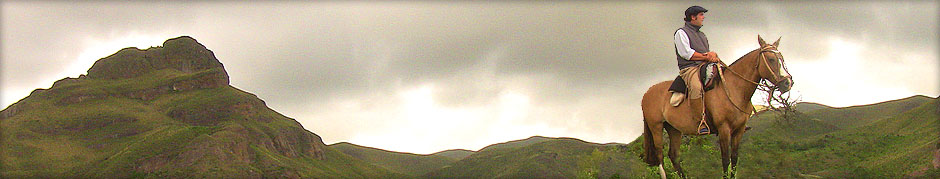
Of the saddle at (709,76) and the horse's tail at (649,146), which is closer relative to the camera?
the saddle at (709,76)

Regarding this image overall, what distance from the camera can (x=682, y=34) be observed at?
31.8ft

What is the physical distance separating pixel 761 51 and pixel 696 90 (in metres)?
1.08

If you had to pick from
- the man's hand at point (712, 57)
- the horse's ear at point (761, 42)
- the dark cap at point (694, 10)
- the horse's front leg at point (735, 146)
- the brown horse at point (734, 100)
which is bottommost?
the horse's front leg at point (735, 146)

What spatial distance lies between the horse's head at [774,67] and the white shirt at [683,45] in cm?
99

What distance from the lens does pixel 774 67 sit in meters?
8.88

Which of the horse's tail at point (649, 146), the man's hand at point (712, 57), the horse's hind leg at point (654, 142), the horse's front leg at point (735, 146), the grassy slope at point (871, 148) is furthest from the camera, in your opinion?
the grassy slope at point (871, 148)

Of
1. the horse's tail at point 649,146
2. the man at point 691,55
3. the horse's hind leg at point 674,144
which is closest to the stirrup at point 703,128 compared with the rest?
the man at point 691,55

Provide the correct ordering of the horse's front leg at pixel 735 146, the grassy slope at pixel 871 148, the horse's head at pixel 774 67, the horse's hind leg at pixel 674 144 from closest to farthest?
the horse's head at pixel 774 67, the horse's front leg at pixel 735 146, the horse's hind leg at pixel 674 144, the grassy slope at pixel 871 148

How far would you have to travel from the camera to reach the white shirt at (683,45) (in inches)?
373

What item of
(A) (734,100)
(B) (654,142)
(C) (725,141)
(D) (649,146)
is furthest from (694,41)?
(D) (649,146)

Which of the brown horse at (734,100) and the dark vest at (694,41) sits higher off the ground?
the dark vest at (694,41)

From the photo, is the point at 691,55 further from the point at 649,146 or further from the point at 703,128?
the point at 649,146

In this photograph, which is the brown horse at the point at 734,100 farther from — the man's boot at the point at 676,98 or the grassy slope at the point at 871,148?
the grassy slope at the point at 871,148

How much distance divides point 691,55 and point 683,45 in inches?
9.5
